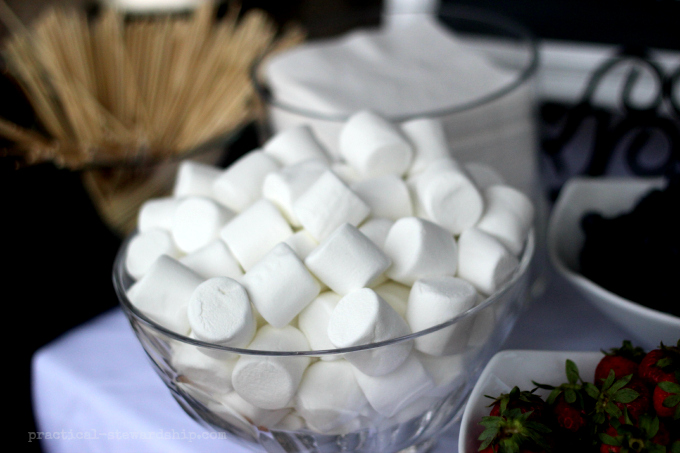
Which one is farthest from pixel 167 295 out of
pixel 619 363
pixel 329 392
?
pixel 619 363

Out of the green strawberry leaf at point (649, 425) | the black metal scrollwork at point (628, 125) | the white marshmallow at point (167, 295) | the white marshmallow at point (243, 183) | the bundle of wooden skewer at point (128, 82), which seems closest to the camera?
the green strawberry leaf at point (649, 425)

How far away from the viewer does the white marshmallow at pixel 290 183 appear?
0.53 m

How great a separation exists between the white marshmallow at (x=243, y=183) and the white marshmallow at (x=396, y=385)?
0.23 metres

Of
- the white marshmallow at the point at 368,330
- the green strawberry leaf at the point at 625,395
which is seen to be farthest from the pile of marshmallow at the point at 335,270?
the green strawberry leaf at the point at 625,395

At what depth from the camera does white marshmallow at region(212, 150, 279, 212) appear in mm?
580

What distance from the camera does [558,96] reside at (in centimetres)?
110

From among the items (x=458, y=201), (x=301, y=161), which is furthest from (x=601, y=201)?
(x=301, y=161)

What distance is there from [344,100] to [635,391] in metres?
0.47

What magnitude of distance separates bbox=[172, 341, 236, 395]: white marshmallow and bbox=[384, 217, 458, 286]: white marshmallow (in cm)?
16

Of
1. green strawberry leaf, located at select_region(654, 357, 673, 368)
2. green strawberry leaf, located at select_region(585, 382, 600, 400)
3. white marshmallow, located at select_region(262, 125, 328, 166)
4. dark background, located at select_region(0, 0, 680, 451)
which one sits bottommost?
dark background, located at select_region(0, 0, 680, 451)

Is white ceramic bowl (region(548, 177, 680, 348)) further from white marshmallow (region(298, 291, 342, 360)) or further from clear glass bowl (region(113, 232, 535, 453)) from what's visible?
white marshmallow (region(298, 291, 342, 360))

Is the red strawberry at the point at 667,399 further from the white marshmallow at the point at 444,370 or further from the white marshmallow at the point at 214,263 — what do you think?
the white marshmallow at the point at 214,263

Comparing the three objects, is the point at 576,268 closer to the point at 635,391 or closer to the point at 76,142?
the point at 635,391

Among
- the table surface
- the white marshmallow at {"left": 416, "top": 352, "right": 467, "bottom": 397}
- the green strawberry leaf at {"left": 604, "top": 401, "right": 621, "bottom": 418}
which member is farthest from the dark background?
the green strawberry leaf at {"left": 604, "top": 401, "right": 621, "bottom": 418}
